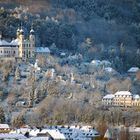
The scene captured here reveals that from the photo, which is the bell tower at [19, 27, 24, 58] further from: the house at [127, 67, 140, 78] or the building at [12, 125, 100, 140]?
the building at [12, 125, 100, 140]

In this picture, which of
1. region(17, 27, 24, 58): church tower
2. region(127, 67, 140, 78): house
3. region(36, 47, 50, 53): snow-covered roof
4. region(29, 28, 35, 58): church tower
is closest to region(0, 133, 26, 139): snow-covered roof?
region(17, 27, 24, 58): church tower

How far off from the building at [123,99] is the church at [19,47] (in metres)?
11.8

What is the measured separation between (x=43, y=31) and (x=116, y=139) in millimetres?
48388

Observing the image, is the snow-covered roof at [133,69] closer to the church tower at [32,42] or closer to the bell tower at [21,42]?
the church tower at [32,42]

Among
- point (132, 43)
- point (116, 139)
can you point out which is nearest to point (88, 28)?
point (132, 43)

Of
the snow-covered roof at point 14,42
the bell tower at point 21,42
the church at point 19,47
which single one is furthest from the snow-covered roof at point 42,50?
the snow-covered roof at point 14,42

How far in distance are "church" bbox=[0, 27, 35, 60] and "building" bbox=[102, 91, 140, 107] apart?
11834mm

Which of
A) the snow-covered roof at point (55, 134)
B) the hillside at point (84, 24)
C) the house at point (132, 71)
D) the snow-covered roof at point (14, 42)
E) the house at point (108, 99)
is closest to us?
the snow-covered roof at point (55, 134)

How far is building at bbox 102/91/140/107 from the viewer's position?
123000 millimetres

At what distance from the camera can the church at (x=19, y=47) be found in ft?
431

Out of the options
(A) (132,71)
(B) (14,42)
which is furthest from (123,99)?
(A) (132,71)

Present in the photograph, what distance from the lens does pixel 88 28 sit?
152 m

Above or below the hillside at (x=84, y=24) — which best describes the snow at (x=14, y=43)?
above

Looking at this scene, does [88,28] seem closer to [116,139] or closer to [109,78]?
[109,78]
